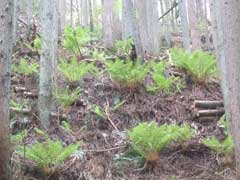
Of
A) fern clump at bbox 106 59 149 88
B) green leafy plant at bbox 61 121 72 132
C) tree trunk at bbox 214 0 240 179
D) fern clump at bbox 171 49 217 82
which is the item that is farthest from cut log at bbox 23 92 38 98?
tree trunk at bbox 214 0 240 179

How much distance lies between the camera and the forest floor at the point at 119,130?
5.18 m

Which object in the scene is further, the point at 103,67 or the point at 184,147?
the point at 103,67

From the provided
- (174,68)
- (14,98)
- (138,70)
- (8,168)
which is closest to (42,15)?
(14,98)

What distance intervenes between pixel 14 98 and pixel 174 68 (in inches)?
148

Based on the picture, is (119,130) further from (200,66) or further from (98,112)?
(200,66)

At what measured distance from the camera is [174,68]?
28.9ft

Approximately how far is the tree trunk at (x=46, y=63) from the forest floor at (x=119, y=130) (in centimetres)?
24

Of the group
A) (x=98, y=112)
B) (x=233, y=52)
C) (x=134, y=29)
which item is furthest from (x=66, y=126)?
(x=233, y=52)

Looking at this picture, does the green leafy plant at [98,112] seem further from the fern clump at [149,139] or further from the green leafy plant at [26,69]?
the green leafy plant at [26,69]

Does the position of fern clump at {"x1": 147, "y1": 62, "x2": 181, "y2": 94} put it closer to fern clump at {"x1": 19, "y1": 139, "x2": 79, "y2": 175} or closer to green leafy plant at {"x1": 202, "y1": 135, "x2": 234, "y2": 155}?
green leafy plant at {"x1": 202, "y1": 135, "x2": 234, "y2": 155}

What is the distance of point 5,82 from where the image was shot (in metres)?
3.90

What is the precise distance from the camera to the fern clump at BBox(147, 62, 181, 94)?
7.46m

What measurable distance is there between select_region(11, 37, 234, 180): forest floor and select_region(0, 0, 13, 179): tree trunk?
560mm

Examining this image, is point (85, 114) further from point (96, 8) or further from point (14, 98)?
point (96, 8)
